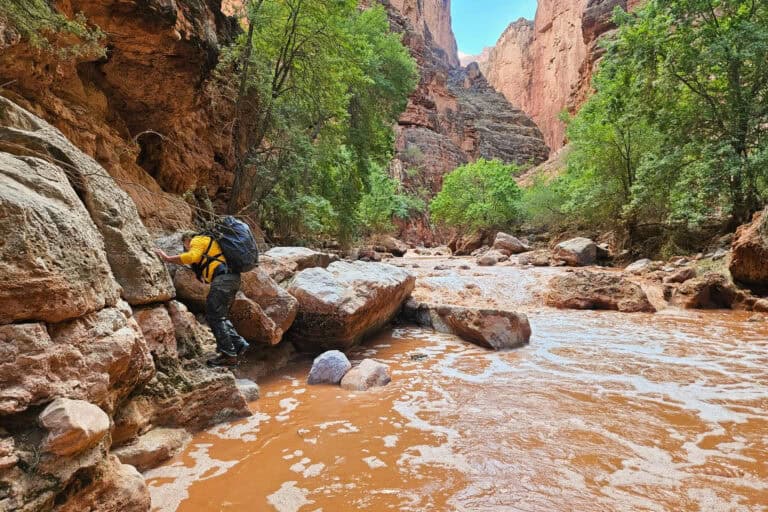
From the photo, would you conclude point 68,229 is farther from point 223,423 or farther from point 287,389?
point 287,389

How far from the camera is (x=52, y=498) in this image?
1.72m

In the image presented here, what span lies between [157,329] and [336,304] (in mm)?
2453

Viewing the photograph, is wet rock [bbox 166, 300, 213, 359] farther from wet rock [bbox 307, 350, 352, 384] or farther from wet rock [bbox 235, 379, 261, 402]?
wet rock [bbox 307, 350, 352, 384]

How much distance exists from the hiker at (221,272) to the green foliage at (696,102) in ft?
38.0

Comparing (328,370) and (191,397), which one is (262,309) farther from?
(191,397)

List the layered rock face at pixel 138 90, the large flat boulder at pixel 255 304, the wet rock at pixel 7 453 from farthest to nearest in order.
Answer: the layered rock face at pixel 138 90 → the large flat boulder at pixel 255 304 → the wet rock at pixel 7 453

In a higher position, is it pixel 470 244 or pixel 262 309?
pixel 470 244

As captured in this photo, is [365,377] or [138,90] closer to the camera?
[365,377]

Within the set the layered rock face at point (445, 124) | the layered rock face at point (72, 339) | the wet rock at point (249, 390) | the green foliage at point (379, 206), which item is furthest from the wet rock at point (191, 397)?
the layered rock face at point (445, 124)

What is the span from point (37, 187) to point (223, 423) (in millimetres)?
2178

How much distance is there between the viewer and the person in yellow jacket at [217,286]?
13.1ft

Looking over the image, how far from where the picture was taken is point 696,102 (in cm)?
1155

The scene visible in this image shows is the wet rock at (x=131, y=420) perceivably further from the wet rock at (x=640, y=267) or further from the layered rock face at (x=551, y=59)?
the layered rock face at (x=551, y=59)

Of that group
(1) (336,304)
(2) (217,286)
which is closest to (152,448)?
(2) (217,286)
